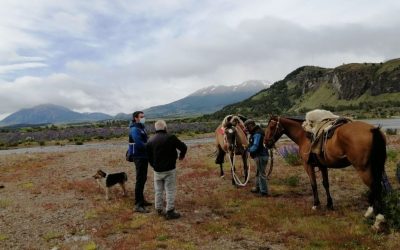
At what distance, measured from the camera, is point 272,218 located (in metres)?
12.5

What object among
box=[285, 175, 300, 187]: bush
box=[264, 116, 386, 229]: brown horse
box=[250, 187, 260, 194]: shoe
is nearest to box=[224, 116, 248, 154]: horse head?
box=[250, 187, 260, 194]: shoe

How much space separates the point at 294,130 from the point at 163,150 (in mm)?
4459

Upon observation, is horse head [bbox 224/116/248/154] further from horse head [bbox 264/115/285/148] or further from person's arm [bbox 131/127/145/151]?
A: person's arm [bbox 131/127/145/151]

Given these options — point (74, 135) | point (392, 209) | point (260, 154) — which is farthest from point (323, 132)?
point (74, 135)

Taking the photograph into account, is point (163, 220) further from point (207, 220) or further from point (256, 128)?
point (256, 128)

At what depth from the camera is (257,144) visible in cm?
1570

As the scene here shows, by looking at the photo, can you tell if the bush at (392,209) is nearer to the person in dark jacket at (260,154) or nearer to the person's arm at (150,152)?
the person in dark jacket at (260,154)

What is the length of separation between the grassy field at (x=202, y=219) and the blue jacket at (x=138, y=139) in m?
1.95

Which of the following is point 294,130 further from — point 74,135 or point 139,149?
point 74,135

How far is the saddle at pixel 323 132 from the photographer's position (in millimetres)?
12144

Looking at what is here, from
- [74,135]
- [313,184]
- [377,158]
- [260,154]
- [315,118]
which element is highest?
[315,118]

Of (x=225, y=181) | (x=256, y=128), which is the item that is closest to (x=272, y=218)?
(x=256, y=128)

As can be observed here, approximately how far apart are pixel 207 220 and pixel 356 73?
189 metres

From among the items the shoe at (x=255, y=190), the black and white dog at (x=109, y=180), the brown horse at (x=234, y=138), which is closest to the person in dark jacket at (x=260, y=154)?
the shoe at (x=255, y=190)
